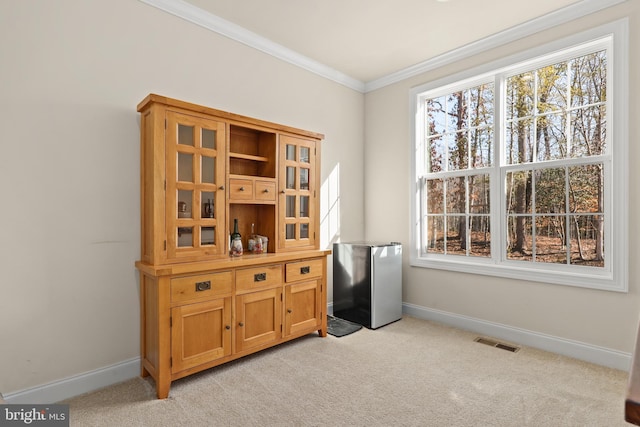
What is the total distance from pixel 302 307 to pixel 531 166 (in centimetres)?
250

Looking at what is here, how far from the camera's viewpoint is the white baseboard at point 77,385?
2.12 meters

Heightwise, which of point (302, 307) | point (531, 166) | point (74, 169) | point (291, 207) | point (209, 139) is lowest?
point (302, 307)

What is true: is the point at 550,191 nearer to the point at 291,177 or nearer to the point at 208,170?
the point at 291,177

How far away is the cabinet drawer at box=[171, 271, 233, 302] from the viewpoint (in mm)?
2324

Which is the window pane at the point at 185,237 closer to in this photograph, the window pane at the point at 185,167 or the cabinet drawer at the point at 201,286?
the cabinet drawer at the point at 201,286

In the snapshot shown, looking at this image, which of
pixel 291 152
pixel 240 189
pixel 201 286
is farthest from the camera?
pixel 291 152

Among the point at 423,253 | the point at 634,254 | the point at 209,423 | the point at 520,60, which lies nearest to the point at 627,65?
the point at 520,60

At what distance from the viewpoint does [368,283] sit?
11.6ft

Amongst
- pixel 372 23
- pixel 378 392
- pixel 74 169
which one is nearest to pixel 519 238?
pixel 378 392

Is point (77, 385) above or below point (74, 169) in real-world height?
below

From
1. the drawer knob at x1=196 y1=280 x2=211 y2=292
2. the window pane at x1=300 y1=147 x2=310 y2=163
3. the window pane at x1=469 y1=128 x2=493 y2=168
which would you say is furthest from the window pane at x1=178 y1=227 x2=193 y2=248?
the window pane at x1=469 y1=128 x2=493 y2=168

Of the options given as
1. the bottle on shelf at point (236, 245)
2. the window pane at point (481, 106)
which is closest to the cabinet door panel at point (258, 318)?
the bottle on shelf at point (236, 245)

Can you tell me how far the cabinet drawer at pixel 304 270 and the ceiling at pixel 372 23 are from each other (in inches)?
83.6

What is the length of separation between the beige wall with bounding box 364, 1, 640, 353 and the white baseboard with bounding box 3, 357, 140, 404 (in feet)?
9.57
